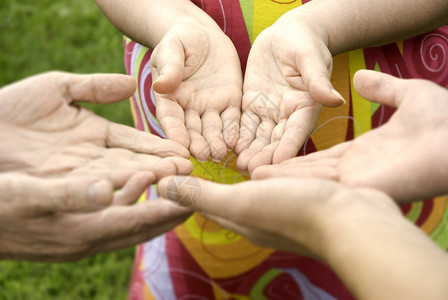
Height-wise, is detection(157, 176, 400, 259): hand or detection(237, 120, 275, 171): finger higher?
detection(157, 176, 400, 259): hand

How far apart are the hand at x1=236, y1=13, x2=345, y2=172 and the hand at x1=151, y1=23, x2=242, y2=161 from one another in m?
0.04

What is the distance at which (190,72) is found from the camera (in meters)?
1.07

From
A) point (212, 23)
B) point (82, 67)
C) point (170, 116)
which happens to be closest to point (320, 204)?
point (170, 116)

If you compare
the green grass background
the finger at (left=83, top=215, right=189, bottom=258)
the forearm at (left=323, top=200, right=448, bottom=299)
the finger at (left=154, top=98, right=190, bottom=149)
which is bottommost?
the green grass background

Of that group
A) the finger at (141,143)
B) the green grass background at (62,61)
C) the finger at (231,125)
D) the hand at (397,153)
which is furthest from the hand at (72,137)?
the green grass background at (62,61)

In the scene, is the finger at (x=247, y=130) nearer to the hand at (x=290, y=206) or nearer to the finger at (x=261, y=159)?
the finger at (x=261, y=159)

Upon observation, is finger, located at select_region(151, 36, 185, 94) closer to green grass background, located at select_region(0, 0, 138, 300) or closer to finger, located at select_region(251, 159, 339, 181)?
finger, located at select_region(251, 159, 339, 181)

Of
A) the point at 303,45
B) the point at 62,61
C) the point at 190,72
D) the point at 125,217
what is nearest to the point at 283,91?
the point at 303,45

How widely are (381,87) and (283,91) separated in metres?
0.24

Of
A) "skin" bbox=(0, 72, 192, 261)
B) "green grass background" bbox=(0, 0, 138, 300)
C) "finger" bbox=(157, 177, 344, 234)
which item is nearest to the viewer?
"finger" bbox=(157, 177, 344, 234)

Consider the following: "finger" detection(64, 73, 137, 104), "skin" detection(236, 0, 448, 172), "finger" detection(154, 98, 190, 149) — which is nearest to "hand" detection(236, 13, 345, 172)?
"skin" detection(236, 0, 448, 172)

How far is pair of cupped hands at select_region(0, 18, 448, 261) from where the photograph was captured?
2.47 feet

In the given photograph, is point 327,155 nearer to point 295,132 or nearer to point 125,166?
point 295,132

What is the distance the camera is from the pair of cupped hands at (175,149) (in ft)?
2.47
